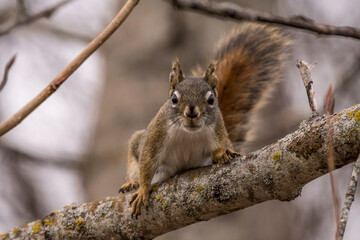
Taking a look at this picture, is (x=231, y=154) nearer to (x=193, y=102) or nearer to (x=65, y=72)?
(x=193, y=102)

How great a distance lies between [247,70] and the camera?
7.41 feet

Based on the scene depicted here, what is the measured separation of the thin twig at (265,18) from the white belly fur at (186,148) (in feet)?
2.59

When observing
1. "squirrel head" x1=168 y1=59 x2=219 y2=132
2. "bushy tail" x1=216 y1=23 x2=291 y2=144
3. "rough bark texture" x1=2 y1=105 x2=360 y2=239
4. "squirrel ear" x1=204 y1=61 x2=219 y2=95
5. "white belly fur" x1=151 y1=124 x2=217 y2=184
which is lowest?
"rough bark texture" x1=2 y1=105 x2=360 y2=239

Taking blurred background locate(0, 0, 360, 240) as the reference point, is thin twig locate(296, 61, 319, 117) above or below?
below

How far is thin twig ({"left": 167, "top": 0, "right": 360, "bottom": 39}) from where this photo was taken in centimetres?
100

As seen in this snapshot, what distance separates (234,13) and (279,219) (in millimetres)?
2216

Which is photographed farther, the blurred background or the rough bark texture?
the blurred background

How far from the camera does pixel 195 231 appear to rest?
8.63 feet

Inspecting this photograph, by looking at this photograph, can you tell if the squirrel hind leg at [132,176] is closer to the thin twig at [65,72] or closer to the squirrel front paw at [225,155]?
the squirrel front paw at [225,155]

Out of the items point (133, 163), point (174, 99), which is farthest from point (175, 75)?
point (133, 163)

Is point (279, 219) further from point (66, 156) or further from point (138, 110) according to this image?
point (66, 156)

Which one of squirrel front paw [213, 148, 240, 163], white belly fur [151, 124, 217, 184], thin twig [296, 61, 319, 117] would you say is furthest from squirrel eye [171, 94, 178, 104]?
thin twig [296, 61, 319, 117]

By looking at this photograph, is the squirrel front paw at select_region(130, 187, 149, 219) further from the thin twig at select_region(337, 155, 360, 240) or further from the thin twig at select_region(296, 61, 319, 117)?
the thin twig at select_region(337, 155, 360, 240)

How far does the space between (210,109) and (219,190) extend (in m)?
0.52
